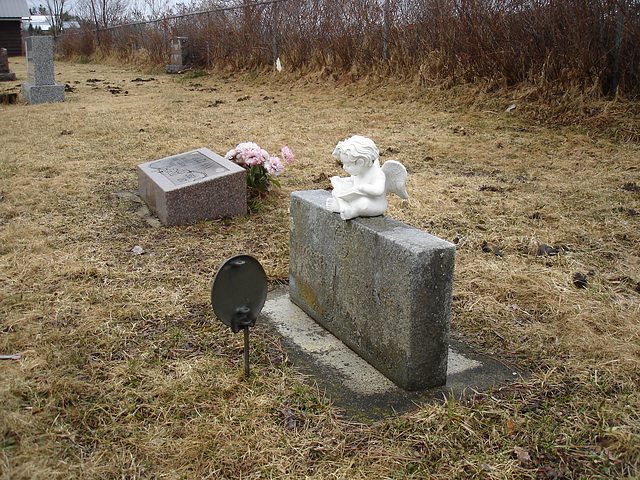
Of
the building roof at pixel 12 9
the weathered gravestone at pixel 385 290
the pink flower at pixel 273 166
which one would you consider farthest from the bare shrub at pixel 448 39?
the building roof at pixel 12 9

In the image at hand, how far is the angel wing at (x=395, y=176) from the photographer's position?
3041mm

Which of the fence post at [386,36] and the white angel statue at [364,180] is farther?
the fence post at [386,36]

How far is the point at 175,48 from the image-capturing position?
58.1 feet

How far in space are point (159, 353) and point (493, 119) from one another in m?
7.18

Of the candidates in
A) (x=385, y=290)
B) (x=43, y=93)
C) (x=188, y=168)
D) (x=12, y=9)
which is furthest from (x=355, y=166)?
(x=12, y=9)

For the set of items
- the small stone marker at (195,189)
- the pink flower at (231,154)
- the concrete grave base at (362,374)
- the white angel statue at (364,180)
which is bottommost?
the concrete grave base at (362,374)

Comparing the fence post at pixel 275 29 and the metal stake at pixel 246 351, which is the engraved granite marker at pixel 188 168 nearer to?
the metal stake at pixel 246 351

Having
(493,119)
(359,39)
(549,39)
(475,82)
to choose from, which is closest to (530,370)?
(493,119)

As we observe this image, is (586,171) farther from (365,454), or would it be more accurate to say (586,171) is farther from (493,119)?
(365,454)

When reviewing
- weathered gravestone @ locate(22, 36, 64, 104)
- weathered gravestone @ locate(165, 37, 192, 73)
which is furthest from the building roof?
weathered gravestone @ locate(22, 36, 64, 104)

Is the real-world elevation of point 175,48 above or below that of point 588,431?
above

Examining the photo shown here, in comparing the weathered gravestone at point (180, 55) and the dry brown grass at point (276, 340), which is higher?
the weathered gravestone at point (180, 55)

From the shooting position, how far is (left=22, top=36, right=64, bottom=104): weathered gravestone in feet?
39.4

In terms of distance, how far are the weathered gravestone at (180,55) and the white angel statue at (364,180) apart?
15.8 m
